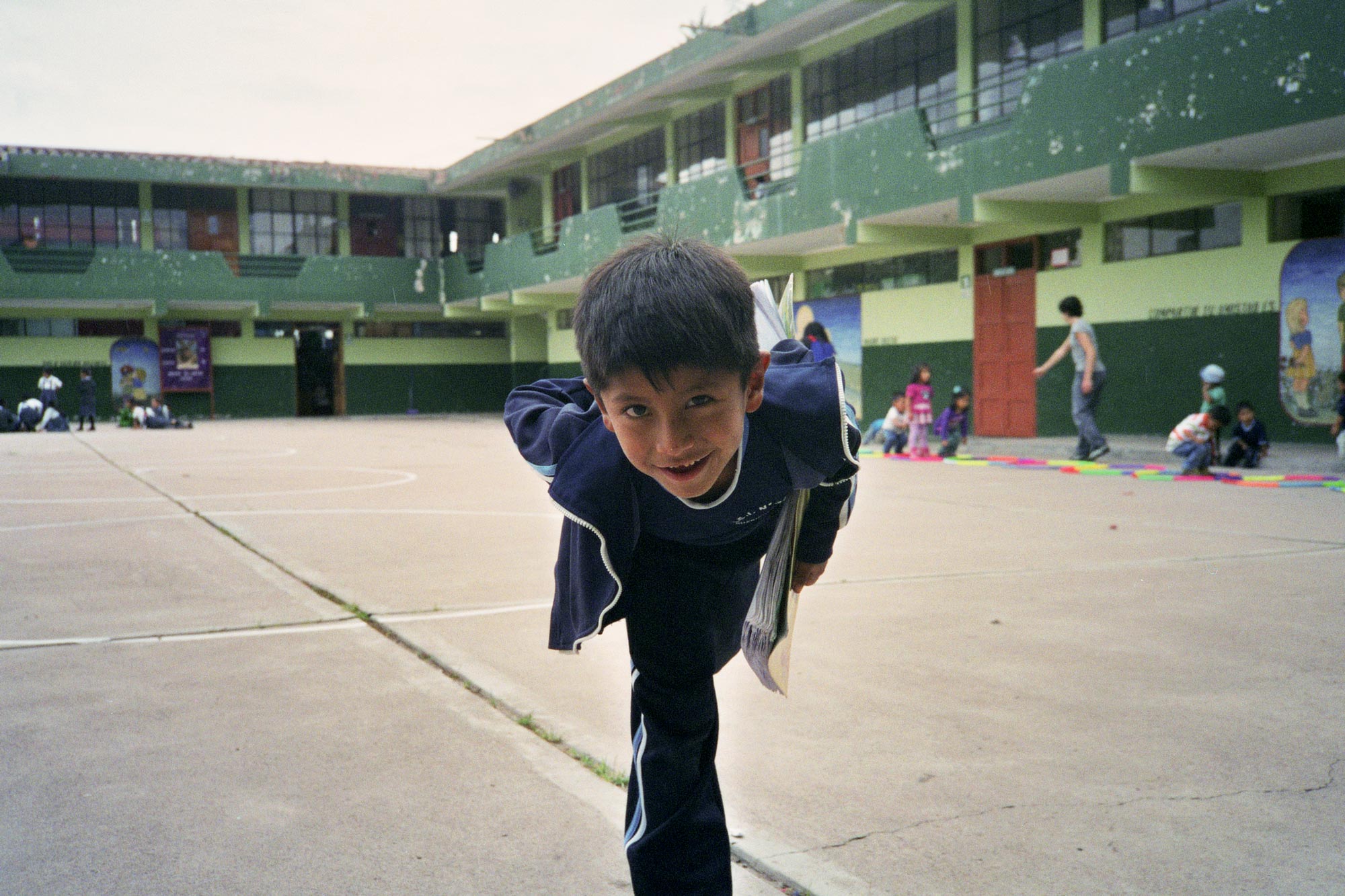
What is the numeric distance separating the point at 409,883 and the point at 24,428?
2577 cm

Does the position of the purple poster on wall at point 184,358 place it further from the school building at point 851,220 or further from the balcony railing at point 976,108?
the balcony railing at point 976,108

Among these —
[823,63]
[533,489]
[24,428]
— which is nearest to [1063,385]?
[823,63]

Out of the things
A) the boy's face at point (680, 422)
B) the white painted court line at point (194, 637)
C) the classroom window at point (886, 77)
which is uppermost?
the classroom window at point (886, 77)

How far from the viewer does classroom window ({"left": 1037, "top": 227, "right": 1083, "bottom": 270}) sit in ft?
50.8

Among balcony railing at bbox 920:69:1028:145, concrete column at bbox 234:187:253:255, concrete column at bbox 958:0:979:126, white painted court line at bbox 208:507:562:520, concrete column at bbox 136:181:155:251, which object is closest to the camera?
white painted court line at bbox 208:507:562:520

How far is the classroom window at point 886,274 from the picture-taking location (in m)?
17.9

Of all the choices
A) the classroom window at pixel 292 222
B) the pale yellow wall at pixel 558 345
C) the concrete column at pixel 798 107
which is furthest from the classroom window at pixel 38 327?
the concrete column at pixel 798 107

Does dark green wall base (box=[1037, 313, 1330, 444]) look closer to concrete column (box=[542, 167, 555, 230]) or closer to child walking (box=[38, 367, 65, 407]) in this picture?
concrete column (box=[542, 167, 555, 230])

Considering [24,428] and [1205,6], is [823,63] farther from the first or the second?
[24,428]

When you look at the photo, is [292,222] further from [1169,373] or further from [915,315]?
[1169,373]

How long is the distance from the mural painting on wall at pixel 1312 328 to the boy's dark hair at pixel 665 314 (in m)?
12.4

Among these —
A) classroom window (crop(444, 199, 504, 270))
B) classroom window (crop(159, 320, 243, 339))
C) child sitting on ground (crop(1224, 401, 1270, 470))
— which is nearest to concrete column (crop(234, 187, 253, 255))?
classroom window (crop(159, 320, 243, 339))

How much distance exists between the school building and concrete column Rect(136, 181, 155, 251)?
0.08 m

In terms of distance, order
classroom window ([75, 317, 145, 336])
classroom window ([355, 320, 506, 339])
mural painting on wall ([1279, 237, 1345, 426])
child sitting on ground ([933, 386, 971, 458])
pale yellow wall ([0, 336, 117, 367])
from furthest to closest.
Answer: classroom window ([355, 320, 506, 339]) < classroom window ([75, 317, 145, 336]) < pale yellow wall ([0, 336, 117, 367]) < child sitting on ground ([933, 386, 971, 458]) < mural painting on wall ([1279, 237, 1345, 426])
